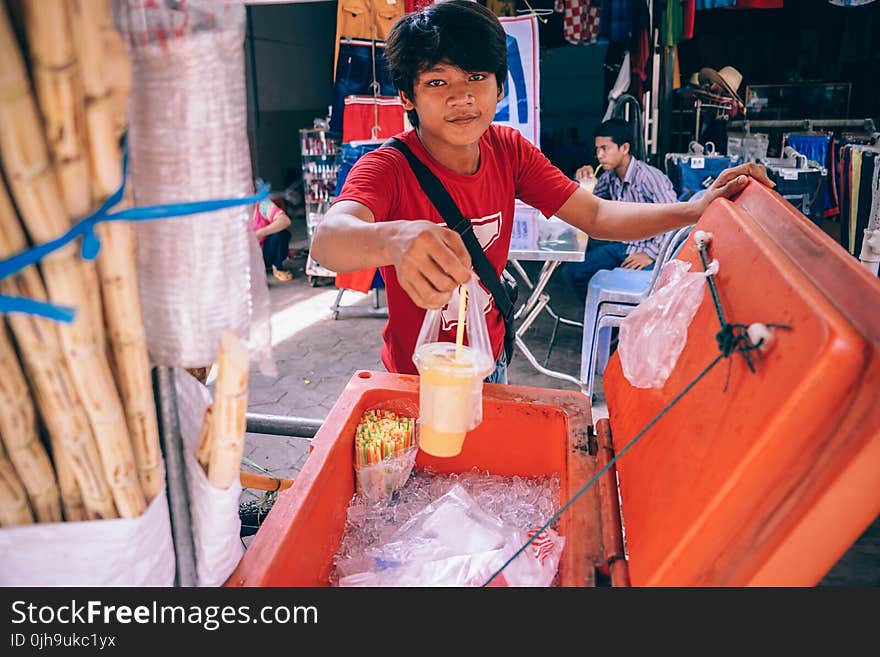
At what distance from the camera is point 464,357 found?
1.20 meters

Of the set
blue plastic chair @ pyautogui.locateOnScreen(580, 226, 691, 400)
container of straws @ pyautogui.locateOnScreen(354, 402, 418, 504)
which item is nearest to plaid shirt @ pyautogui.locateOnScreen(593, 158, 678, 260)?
blue plastic chair @ pyautogui.locateOnScreen(580, 226, 691, 400)

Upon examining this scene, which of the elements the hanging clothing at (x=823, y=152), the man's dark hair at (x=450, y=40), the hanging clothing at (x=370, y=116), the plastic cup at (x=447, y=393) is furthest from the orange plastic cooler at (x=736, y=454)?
the hanging clothing at (x=823, y=152)

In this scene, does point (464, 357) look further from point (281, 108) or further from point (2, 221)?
point (281, 108)

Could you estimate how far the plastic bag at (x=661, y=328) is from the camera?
1.14m

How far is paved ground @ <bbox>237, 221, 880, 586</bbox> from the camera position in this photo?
3.78 m

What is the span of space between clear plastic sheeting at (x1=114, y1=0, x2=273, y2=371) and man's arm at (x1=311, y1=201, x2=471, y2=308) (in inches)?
13.4

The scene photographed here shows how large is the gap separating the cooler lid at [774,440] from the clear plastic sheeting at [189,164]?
2.24ft

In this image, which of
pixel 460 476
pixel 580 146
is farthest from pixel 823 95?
pixel 460 476

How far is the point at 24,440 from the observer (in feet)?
2.38

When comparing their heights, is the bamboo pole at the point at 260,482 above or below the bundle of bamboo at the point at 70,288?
below

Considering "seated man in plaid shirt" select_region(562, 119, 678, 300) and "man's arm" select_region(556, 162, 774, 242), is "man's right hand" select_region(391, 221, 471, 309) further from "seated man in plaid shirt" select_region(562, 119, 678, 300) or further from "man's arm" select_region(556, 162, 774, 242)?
"seated man in plaid shirt" select_region(562, 119, 678, 300)

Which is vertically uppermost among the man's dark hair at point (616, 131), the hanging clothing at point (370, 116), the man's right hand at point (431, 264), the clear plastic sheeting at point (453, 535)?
the hanging clothing at point (370, 116)

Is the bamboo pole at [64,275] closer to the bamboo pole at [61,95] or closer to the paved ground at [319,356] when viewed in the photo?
the bamboo pole at [61,95]
